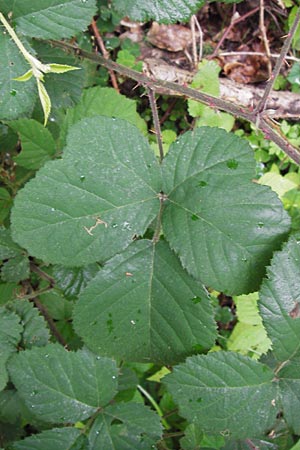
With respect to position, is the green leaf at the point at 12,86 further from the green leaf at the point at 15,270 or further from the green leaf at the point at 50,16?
the green leaf at the point at 15,270

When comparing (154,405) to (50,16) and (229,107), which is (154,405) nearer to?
(229,107)

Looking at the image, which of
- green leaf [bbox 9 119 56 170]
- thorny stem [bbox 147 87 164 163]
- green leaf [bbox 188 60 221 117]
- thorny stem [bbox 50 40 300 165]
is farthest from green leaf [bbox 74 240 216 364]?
green leaf [bbox 188 60 221 117]

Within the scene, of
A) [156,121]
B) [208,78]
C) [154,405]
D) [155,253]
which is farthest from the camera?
[208,78]

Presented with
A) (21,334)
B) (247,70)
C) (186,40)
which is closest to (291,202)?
(247,70)

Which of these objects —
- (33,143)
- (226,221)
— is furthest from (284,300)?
(33,143)

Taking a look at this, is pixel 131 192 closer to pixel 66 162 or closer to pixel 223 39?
pixel 66 162

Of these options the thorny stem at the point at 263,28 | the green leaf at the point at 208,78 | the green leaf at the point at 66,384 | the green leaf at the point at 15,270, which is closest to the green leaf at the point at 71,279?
the green leaf at the point at 15,270
